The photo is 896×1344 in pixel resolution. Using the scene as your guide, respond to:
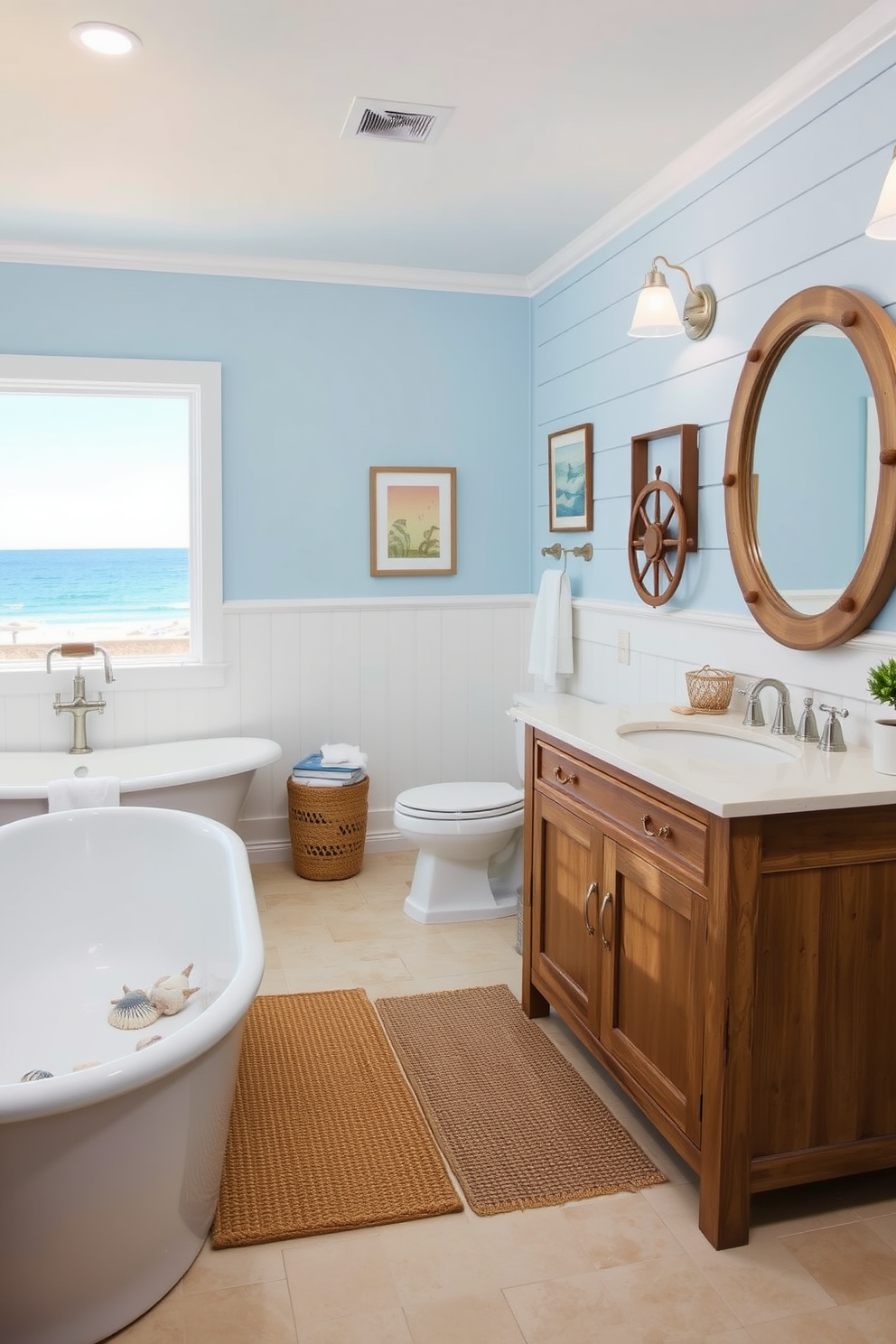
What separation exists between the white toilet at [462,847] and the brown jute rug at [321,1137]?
77 cm

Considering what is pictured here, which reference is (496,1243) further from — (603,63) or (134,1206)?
(603,63)

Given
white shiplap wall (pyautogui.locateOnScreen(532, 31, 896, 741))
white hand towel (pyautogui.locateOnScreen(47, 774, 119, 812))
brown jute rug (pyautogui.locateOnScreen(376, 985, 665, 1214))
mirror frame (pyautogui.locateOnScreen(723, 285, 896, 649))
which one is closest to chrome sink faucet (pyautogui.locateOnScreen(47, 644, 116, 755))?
white hand towel (pyautogui.locateOnScreen(47, 774, 119, 812))

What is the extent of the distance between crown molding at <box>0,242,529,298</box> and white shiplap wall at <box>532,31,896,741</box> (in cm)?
27

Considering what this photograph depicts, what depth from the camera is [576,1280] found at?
6.33 feet

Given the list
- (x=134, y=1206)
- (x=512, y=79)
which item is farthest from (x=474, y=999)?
(x=512, y=79)

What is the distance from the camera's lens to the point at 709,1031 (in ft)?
6.45

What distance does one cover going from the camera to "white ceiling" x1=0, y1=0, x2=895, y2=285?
92.5 inches

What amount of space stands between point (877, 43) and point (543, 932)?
226 centimetres

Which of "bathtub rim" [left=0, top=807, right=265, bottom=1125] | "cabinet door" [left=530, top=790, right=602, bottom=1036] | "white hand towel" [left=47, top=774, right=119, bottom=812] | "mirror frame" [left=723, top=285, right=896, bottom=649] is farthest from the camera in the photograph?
"white hand towel" [left=47, top=774, right=119, bottom=812]

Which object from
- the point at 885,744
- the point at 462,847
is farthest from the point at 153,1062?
the point at 462,847

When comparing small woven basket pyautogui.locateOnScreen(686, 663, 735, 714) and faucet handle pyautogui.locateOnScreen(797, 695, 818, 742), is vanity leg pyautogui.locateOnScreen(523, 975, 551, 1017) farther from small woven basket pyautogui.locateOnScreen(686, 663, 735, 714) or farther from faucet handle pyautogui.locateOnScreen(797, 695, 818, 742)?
faucet handle pyautogui.locateOnScreen(797, 695, 818, 742)

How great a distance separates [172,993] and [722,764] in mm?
1498

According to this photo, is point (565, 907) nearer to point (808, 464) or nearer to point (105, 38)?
point (808, 464)

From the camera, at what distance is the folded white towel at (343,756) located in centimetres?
430
